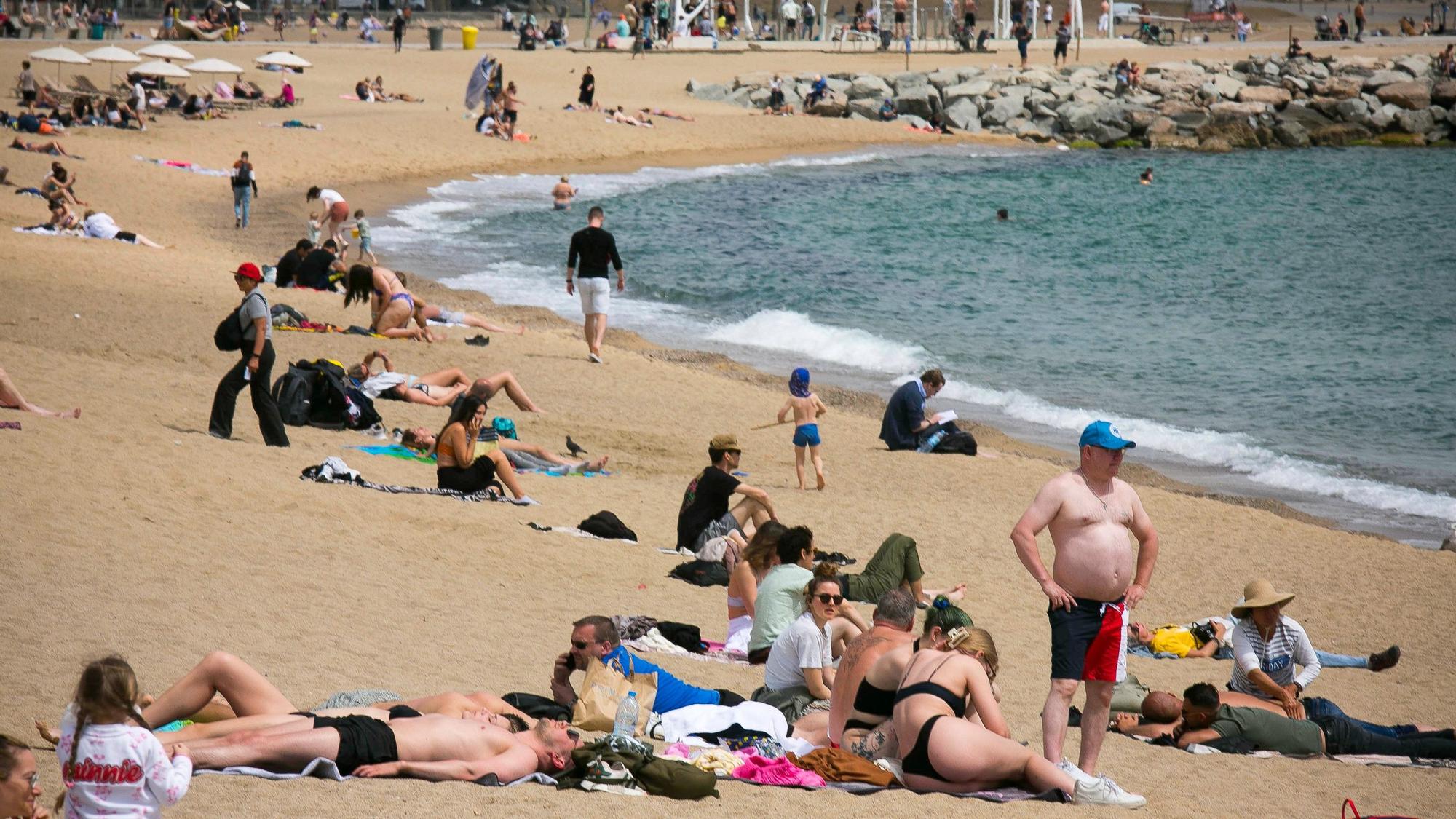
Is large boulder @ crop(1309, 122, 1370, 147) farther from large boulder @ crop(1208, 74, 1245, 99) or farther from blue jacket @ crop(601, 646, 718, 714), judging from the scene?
blue jacket @ crop(601, 646, 718, 714)

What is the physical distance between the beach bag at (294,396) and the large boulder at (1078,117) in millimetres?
42356

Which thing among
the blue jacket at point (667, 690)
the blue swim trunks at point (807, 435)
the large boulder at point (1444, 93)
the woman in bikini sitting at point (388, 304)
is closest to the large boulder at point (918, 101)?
the large boulder at point (1444, 93)

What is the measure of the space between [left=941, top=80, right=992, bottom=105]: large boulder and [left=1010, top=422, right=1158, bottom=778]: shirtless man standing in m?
46.3

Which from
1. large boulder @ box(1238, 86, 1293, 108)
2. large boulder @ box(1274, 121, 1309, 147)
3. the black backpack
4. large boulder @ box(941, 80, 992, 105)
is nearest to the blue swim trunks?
the black backpack

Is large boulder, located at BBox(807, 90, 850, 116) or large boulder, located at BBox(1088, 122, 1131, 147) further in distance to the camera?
large boulder, located at BBox(1088, 122, 1131, 147)

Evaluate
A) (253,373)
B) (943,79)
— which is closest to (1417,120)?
(943,79)

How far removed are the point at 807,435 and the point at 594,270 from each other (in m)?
4.32

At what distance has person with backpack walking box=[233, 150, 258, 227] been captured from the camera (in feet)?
80.2

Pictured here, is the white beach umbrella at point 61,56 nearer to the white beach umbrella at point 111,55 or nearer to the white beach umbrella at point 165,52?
the white beach umbrella at point 111,55

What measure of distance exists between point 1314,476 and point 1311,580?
433 centimetres

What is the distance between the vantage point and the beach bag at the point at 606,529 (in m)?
10.1

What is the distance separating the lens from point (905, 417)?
14.1m

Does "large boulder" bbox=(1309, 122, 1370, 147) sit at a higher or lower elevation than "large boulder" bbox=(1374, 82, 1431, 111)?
lower

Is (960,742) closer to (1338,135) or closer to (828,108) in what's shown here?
(828,108)
